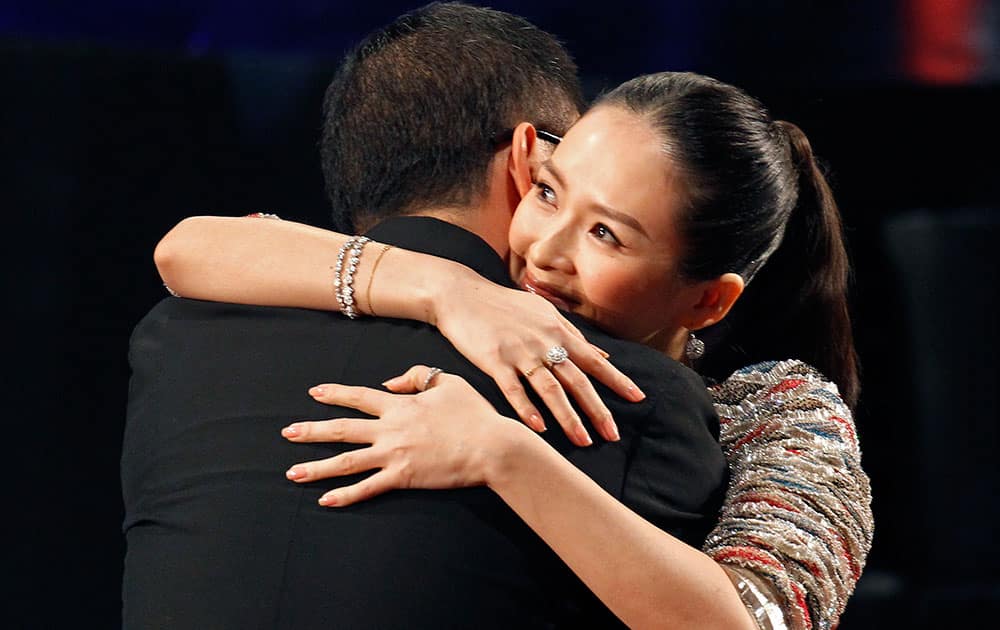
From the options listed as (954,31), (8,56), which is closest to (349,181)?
(8,56)

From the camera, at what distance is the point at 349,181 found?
1.55 m

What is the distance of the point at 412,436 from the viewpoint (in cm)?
116

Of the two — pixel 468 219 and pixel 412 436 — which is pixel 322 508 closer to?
pixel 412 436

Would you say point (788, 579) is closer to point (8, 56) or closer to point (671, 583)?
point (671, 583)

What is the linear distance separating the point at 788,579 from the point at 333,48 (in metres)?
1.77

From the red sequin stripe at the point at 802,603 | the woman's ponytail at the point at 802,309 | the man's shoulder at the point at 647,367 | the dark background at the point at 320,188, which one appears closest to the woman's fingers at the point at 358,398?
the man's shoulder at the point at 647,367

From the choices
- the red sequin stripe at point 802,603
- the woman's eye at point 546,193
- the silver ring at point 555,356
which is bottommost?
the red sequin stripe at point 802,603

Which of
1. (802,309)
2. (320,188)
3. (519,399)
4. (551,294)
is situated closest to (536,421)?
(519,399)

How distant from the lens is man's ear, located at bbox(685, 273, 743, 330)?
1474 mm

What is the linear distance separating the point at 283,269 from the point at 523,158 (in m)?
0.30

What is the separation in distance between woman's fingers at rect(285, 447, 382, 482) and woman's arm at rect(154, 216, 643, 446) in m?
0.13

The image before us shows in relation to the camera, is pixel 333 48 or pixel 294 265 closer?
A: pixel 294 265

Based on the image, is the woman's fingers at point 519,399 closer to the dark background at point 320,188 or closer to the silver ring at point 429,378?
the silver ring at point 429,378

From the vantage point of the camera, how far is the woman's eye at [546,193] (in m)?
1.43
